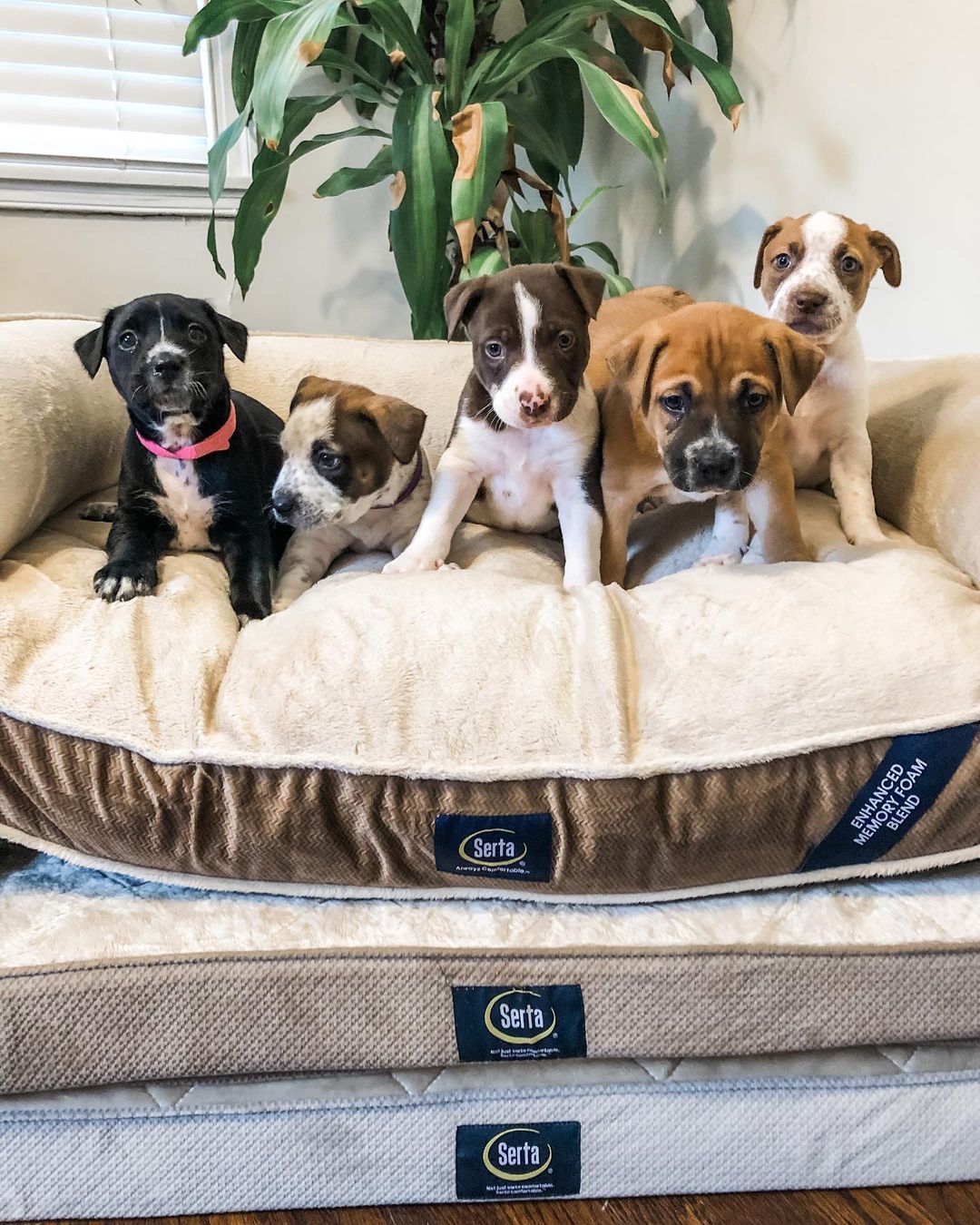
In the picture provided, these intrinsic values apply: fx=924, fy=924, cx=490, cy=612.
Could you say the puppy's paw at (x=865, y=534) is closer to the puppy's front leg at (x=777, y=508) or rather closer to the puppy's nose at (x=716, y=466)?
the puppy's front leg at (x=777, y=508)

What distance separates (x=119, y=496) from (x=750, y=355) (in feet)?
3.34

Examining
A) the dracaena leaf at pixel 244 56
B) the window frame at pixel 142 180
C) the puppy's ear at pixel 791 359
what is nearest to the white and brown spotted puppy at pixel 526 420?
the puppy's ear at pixel 791 359

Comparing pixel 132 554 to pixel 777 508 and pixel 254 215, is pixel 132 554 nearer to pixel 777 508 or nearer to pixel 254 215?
pixel 777 508

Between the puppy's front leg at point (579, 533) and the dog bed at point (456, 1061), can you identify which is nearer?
the dog bed at point (456, 1061)

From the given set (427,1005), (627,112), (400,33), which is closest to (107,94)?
(400,33)

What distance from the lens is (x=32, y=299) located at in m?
2.85

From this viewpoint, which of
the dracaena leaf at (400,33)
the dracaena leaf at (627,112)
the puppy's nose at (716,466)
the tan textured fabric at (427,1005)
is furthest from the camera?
the dracaena leaf at (400,33)

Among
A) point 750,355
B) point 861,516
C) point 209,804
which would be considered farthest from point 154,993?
point 861,516

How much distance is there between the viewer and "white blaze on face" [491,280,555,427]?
1.40 meters

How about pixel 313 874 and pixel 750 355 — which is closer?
pixel 313 874

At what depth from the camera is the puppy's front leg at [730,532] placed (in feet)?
4.94

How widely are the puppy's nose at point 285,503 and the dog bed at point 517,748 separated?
45 centimetres

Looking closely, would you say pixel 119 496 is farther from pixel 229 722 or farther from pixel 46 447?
pixel 229 722

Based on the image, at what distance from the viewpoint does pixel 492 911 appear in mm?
1031
